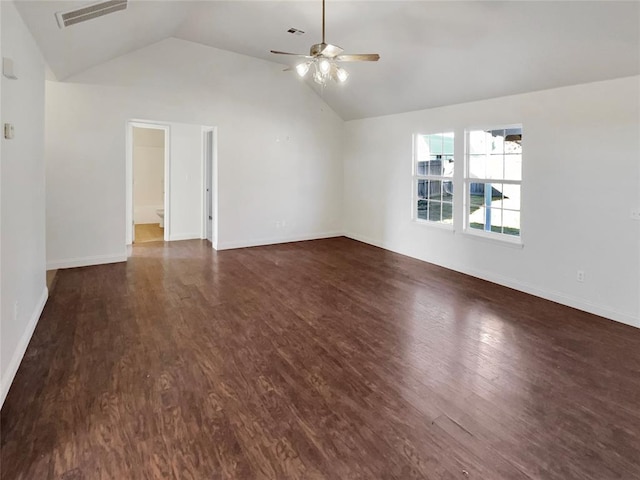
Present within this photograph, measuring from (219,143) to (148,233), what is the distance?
9.88ft

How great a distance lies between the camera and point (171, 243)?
7070 mm

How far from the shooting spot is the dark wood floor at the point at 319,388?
73.8 inches

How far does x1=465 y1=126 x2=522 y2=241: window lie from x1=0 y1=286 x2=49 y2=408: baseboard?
5.16 m

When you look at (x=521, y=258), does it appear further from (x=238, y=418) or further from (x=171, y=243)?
(x=171, y=243)

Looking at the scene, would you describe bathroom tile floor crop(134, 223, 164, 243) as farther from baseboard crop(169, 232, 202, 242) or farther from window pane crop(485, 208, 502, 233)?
window pane crop(485, 208, 502, 233)

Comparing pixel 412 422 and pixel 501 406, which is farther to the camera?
pixel 501 406

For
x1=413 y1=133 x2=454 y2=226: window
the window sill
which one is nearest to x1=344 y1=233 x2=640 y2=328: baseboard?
the window sill

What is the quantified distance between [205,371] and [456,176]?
4.36 meters

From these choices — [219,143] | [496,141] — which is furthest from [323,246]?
[496,141]

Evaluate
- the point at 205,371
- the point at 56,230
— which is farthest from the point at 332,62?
the point at 56,230

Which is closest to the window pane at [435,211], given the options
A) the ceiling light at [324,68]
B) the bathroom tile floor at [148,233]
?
the ceiling light at [324,68]

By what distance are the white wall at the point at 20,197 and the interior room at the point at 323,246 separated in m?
0.04

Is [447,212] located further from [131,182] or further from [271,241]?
[131,182]

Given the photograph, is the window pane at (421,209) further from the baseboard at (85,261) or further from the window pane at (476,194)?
the baseboard at (85,261)
